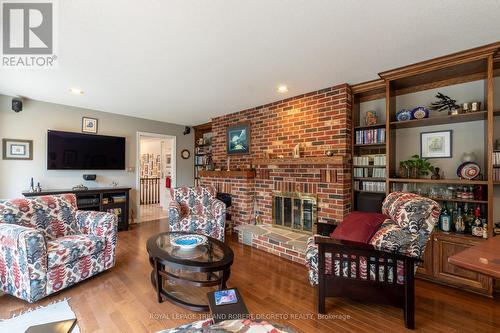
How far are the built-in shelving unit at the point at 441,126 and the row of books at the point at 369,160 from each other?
0.21 feet

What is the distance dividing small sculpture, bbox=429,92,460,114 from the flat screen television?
5115mm

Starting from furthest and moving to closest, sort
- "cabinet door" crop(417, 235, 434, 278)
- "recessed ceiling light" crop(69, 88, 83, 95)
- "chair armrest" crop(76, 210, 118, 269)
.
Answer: "recessed ceiling light" crop(69, 88, 83, 95), "chair armrest" crop(76, 210, 118, 269), "cabinet door" crop(417, 235, 434, 278)

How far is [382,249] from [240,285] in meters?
1.37

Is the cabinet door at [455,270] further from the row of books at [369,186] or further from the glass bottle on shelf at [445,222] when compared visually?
the row of books at [369,186]

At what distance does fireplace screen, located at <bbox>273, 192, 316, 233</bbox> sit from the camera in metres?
3.30

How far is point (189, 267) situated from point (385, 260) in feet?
4.96

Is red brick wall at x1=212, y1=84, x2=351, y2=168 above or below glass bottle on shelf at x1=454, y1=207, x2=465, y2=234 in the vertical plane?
above

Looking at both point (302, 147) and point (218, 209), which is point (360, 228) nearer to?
point (302, 147)

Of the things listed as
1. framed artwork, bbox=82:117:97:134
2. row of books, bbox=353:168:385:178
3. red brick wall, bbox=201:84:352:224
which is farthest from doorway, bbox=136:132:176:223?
row of books, bbox=353:168:385:178

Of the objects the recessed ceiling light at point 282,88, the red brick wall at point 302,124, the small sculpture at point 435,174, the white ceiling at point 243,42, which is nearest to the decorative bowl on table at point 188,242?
the white ceiling at point 243,42

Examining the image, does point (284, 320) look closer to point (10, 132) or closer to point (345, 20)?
point (345, 20)

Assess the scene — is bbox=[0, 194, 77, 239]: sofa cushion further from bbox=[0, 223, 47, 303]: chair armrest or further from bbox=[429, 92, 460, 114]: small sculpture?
bbox=[429, 92, 460, 114]: small sculpture

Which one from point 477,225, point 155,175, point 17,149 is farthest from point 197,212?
point 155,175

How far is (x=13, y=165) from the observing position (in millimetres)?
3535
